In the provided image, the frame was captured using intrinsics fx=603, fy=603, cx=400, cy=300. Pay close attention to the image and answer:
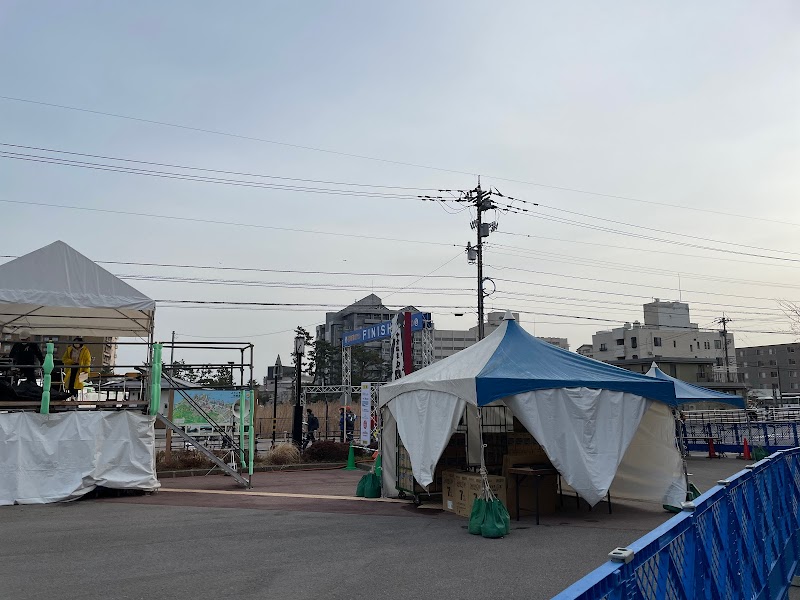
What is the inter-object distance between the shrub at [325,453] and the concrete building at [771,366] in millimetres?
91754

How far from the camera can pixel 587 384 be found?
10141 mm

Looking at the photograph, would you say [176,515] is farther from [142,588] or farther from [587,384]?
[587,384]

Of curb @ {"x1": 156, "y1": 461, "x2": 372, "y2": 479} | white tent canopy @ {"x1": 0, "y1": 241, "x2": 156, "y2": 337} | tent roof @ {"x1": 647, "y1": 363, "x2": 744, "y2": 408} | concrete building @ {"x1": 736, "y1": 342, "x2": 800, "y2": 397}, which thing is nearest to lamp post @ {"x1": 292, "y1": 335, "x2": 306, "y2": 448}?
curb @ {"x1": 156, "y1": 461, "x2": 372, "y2": 479}

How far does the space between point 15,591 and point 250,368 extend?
9.81 m

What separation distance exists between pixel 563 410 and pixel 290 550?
4.82 meters

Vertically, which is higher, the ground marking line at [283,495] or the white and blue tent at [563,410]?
the white and blue tent at [563,410]

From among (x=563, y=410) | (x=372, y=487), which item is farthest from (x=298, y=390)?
(x=563, y=410)

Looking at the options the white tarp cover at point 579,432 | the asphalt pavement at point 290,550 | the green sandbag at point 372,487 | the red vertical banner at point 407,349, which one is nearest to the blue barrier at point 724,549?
the asphalt pavement at point 290,550

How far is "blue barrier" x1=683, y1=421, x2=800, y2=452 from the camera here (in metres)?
21.6

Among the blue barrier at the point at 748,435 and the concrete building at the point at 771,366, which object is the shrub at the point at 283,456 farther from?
the concrete building at the point at 771,366

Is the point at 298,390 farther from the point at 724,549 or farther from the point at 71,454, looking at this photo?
the point at 724,549

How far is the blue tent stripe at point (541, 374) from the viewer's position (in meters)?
9.66

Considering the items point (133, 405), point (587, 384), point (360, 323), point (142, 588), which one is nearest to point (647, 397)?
point (587, 384)

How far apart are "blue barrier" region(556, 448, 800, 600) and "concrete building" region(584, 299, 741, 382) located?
6885 centimetres
